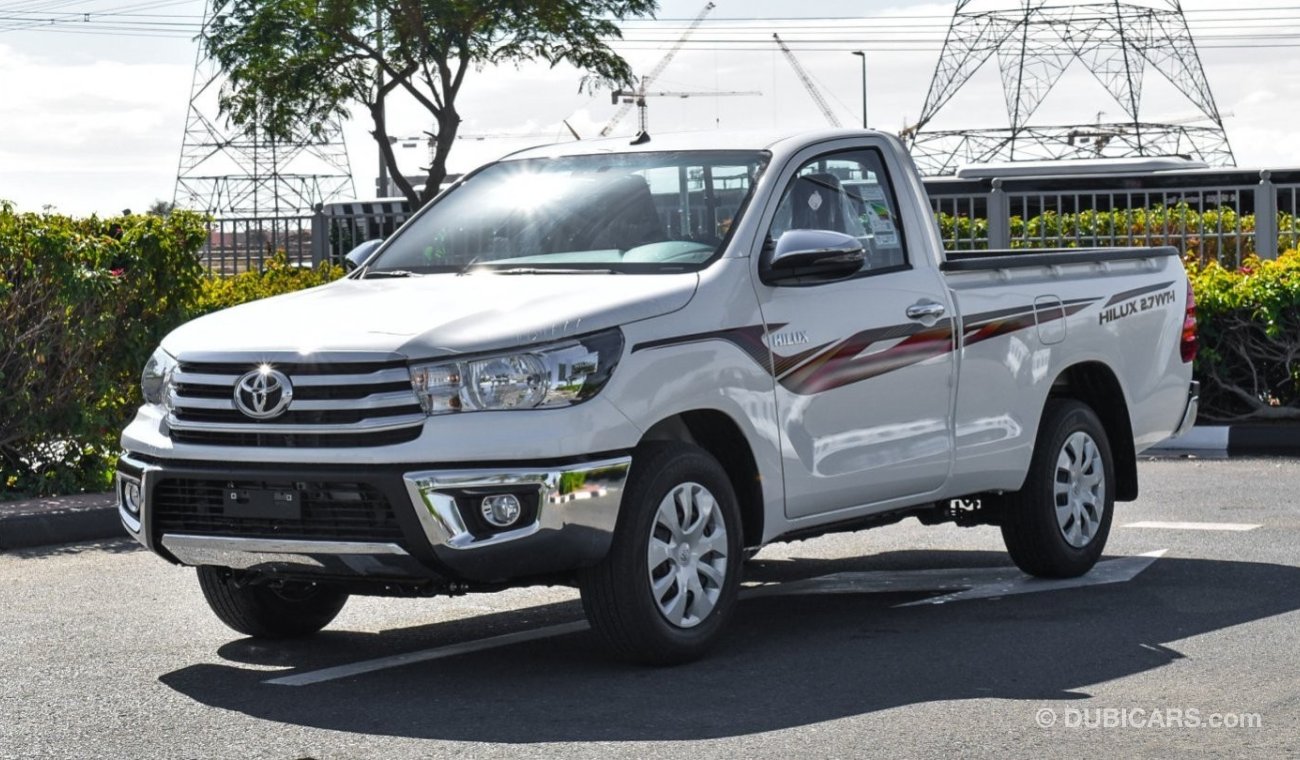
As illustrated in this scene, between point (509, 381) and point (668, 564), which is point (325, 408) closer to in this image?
point (509, 381)

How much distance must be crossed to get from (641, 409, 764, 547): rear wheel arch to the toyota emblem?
4.18 ft

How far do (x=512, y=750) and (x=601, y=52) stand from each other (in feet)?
84.4

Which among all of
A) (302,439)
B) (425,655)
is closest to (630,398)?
(302,439)

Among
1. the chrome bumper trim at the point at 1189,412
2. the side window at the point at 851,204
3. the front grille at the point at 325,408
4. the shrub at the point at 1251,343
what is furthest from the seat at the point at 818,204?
the shrub at the point at 1251,343

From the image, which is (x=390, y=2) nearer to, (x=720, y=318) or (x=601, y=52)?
(x=601, y=52)

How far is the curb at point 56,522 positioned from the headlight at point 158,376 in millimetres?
3750

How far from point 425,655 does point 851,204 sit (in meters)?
2.38

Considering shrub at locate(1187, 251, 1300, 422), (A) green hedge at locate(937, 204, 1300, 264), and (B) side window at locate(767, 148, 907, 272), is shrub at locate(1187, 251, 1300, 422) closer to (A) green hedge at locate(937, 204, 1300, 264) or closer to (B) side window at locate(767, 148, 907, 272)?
(A) green hedge at locate(937, 204, 1300, 264)

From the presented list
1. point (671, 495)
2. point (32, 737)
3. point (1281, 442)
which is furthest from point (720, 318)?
point (1281, 442)

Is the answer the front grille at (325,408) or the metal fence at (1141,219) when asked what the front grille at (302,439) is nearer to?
the front grille at (325,408)

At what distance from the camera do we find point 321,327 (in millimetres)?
6492

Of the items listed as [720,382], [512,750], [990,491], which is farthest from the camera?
[990,491]

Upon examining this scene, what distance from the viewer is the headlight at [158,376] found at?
676 centimetres
